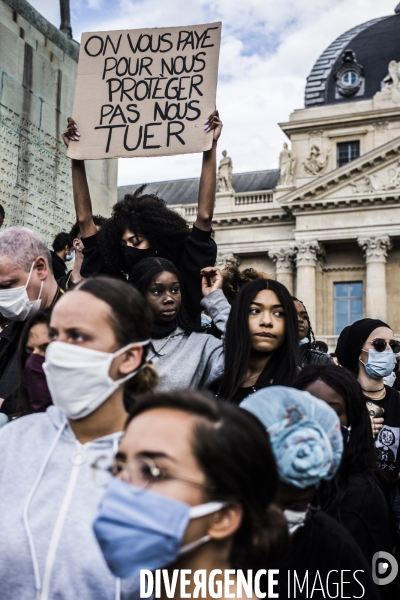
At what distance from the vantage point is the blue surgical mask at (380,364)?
13.5 feet

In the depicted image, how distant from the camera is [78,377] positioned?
77.2 inches

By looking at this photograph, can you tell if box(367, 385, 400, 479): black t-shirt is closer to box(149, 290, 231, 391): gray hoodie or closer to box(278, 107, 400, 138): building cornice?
box(149, 290, 231, 391): gray hoodie

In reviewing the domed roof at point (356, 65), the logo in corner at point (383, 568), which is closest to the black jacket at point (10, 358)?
the logo in corner at point (383, 568)

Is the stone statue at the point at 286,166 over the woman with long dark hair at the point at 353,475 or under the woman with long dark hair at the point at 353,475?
over

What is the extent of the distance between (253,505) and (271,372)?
1.79m

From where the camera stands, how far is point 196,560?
1545 millimetres

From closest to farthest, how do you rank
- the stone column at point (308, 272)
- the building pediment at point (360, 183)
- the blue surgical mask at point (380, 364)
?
the blue surgical mask at point (380, 364)
the building pediment at point (360, 183)
the stone column at point (308, 272)

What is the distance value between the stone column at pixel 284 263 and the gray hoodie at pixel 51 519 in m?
32.9

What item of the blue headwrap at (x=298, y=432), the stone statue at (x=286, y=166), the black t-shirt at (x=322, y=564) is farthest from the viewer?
the stone statue at (x=286, y=166)

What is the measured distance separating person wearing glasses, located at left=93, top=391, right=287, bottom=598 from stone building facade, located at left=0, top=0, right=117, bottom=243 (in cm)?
468

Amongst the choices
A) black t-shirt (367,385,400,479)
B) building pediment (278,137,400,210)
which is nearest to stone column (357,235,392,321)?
building pediment (278,137,400,210)

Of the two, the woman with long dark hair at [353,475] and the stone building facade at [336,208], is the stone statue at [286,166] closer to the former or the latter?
the stone building facade at [336,208]

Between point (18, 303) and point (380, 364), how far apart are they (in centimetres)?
203

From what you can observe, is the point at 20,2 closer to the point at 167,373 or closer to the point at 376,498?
the point at 167,373
